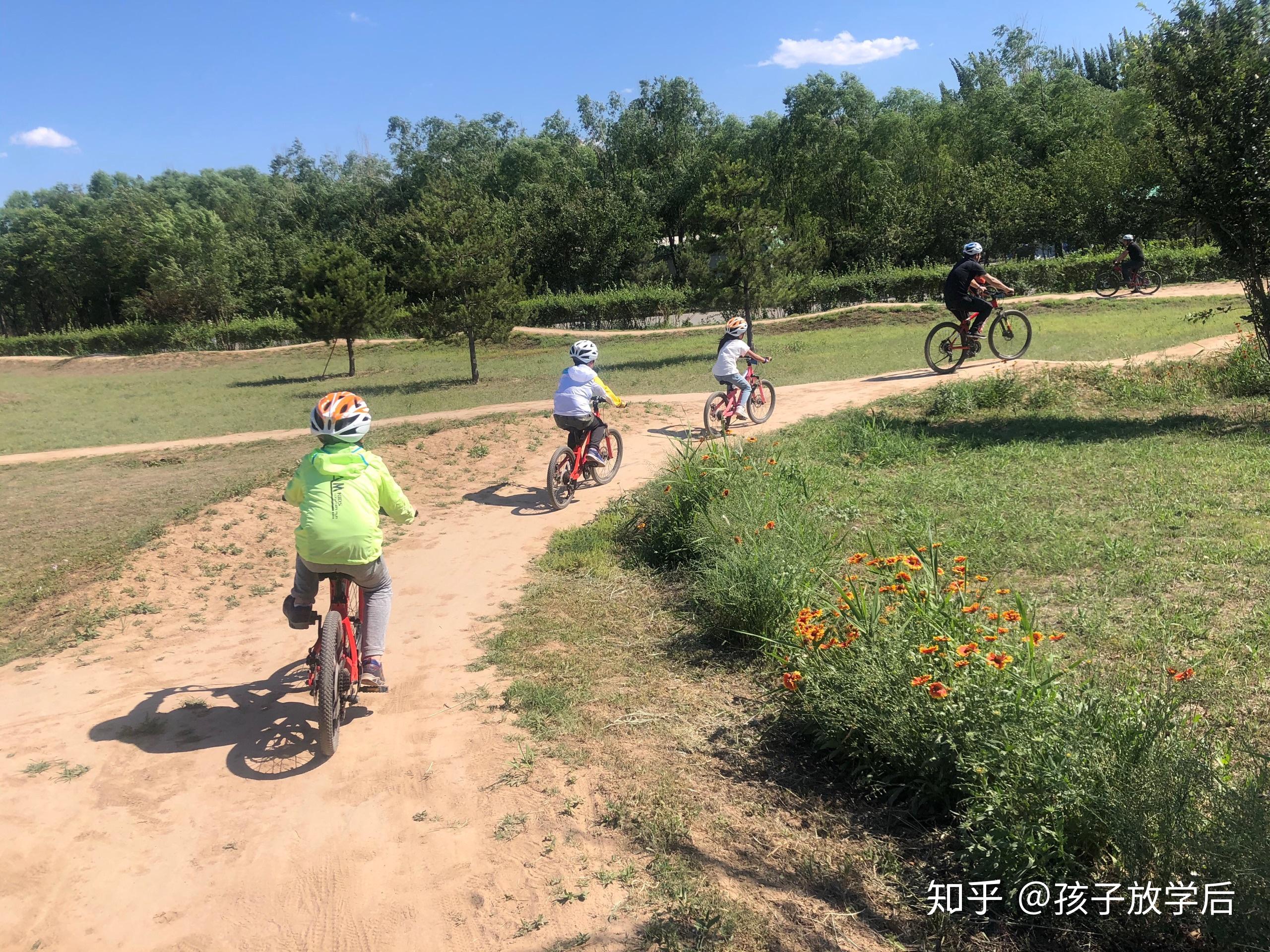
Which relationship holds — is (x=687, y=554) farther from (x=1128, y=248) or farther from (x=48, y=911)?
(x=1128, y=248)

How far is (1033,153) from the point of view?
1857 inches

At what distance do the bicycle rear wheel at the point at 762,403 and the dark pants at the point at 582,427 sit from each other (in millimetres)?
2957

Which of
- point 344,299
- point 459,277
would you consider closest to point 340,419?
point 459,277

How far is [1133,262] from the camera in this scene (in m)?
25.4

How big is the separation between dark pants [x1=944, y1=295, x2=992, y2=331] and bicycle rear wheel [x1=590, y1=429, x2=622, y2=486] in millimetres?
6062

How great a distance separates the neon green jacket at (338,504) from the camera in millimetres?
4664

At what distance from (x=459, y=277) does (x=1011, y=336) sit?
40.0 feet

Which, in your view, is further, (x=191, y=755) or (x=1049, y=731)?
(x=191, y=755)

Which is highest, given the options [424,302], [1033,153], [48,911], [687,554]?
[1033,153]

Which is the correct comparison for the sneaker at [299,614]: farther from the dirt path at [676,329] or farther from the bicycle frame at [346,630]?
the dirt path at [676,329]

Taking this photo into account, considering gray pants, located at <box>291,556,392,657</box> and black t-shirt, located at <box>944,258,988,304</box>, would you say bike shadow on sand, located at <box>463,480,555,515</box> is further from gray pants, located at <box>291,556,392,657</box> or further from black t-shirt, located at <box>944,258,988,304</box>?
black t-shirt, located at <box>944,258,988,304</box>

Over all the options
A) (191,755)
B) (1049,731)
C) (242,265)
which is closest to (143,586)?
(191,755)

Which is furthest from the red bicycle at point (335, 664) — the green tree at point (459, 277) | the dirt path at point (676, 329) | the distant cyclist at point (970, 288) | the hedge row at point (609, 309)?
the hedge row at point (609, 309)

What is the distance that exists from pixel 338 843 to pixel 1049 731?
116 inches
